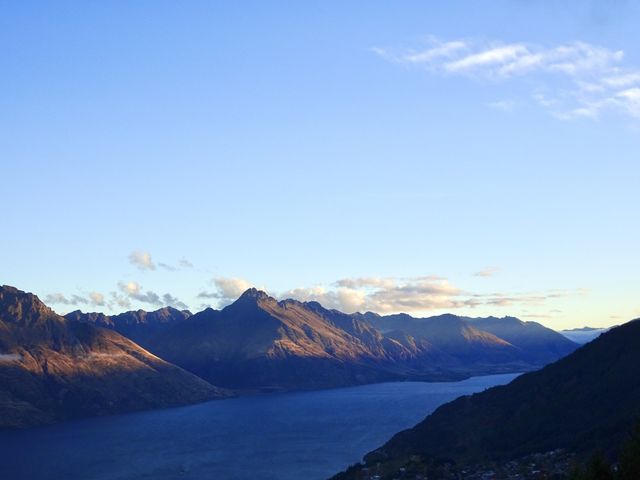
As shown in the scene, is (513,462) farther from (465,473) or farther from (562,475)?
(562,475)

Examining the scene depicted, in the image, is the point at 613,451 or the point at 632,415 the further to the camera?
the point at 632,415

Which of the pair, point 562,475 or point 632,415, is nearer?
point 562,475

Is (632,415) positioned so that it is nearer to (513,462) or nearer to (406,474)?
(513,462)

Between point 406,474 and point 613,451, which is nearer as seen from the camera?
point 613,451

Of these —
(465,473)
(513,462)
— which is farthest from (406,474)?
(513,462)

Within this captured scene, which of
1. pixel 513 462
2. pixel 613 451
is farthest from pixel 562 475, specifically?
pixel 513 462

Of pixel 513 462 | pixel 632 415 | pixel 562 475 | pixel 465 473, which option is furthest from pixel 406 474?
pixel 632 415

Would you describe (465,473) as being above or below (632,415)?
below
